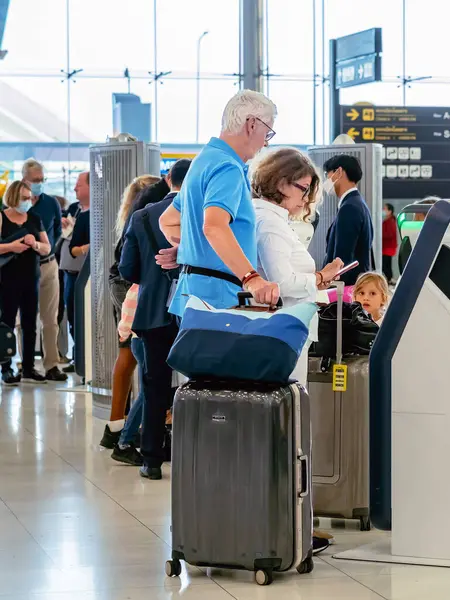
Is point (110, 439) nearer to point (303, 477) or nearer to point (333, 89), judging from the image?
point (303, 477)

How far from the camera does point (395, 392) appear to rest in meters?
4.05

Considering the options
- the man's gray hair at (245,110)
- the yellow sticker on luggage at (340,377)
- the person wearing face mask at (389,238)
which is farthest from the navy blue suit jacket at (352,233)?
the person wearing face mask at (389,238)

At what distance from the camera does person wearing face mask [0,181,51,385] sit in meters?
9.61

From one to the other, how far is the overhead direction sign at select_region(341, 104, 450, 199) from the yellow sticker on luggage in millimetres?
12450

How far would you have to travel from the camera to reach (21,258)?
384 inches

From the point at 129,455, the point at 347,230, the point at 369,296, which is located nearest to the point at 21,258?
the point at 347,230

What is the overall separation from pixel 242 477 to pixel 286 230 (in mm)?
929

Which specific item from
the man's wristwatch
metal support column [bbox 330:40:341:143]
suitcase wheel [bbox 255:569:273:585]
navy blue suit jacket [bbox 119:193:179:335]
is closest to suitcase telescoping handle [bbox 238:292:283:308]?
the man's wristwatch

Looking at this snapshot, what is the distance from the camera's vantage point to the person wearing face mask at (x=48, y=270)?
32.7 feet

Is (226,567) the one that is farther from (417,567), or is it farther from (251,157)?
(251,157)

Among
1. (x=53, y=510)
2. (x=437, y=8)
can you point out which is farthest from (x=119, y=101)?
(x=53, y=510)

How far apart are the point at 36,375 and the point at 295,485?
654 centimetres

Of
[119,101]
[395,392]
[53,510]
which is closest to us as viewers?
[395,392]

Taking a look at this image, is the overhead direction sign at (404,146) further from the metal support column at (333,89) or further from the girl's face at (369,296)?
the girl's face at (369,296)
